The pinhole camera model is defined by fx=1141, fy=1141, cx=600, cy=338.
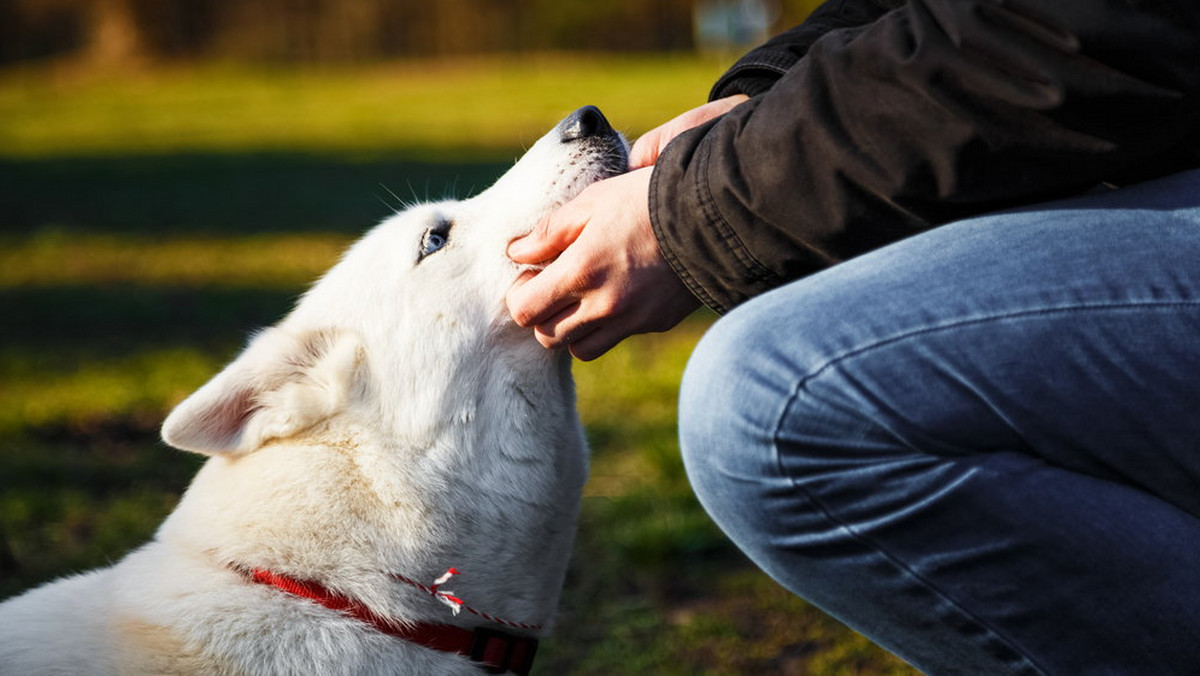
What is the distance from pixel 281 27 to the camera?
97.3 feet

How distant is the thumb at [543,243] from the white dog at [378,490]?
0.23 feet

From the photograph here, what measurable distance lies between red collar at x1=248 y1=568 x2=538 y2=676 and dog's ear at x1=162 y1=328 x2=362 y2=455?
0.84ft

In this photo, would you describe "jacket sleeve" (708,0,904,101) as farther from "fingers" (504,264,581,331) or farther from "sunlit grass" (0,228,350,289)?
"sunlit grass" (0,228,350,289)

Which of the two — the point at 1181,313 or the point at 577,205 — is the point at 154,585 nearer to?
the point at 577,205

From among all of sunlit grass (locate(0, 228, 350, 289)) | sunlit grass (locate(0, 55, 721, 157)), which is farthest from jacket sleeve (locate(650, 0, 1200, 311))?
sunlit grass (locate(0, 55, 721, 157))

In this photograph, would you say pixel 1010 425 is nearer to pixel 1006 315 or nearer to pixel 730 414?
pixel 1006 315

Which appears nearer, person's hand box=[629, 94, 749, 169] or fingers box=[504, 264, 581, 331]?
fingers box=[504, 264, 581, 331]

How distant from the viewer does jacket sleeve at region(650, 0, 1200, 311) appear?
1493 mm

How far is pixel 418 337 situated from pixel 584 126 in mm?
535

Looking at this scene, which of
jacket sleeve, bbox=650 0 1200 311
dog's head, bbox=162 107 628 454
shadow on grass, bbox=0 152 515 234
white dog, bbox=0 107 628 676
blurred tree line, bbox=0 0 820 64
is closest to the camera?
jacket sleeve, bbox=650 0 1200 311

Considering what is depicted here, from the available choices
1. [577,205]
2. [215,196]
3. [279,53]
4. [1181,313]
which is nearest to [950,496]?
[1181,313]

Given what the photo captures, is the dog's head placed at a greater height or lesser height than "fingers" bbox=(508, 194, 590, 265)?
lesser

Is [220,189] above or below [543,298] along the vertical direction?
below

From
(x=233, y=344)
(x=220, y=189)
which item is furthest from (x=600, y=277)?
(x=220, y=189)
